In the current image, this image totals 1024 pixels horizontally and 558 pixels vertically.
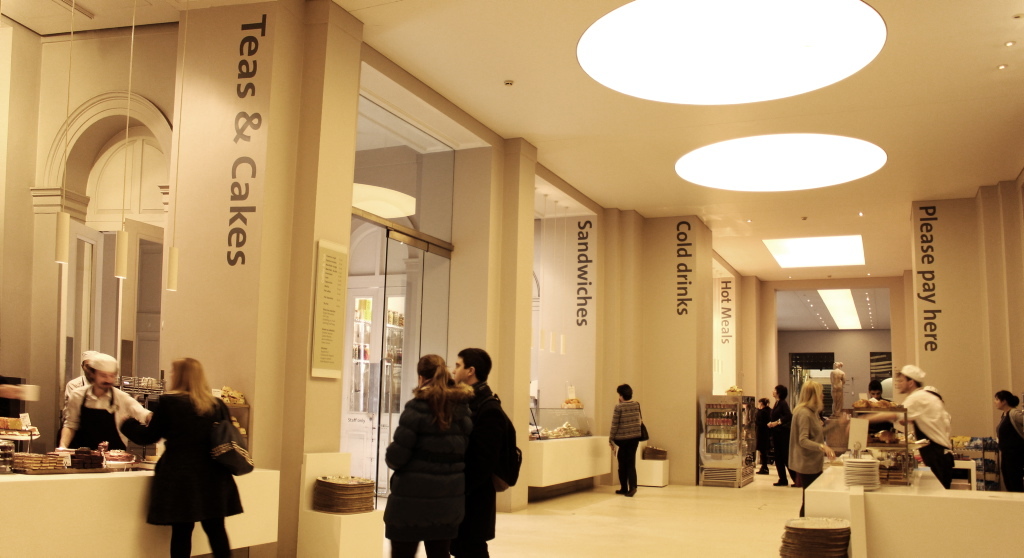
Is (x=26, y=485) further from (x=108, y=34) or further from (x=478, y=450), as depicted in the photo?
(x=108, y=34)

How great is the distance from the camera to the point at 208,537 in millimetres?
4531

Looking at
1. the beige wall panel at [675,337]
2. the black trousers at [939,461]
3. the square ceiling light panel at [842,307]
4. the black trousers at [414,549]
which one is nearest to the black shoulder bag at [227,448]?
the black trousers at [414,549]

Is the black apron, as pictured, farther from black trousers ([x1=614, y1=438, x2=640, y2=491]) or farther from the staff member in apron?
black trousers ([x1=614, y1=438, x2=640, y2=491])

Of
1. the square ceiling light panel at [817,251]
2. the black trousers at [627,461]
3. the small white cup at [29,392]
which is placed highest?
the square ceiling light panel at [817,251]

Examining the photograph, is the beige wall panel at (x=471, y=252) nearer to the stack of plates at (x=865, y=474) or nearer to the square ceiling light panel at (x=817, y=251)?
the stack of plates at (x=865, y=474)

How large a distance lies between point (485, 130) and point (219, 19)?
363cm

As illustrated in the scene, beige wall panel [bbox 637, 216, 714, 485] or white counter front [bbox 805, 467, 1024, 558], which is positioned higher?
beige wall panel [bbox 637, 216, 714, 485]

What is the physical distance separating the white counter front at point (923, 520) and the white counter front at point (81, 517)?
360cm

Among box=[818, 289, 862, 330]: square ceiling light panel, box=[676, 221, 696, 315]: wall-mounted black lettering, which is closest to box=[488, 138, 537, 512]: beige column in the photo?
box=[676, 221, 696, 315]: wall-mounted black lettering

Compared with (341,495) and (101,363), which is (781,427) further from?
(101,363)

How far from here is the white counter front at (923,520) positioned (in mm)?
4340

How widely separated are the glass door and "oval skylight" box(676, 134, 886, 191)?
408cm

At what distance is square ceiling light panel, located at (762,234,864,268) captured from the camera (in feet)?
53.0

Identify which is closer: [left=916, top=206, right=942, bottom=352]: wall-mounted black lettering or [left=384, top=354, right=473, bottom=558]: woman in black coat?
[left=384, top=354, right=473, bottom=558]: woman in black coat
